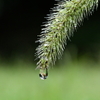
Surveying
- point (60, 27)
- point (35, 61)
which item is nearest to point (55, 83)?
point (35, 61)

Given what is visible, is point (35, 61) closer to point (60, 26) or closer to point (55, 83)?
point (55, 83)

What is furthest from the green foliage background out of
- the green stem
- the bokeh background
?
the green stem

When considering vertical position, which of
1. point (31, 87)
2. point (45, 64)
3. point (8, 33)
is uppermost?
point (45, 64)

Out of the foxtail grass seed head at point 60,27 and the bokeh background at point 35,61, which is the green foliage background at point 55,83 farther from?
the foxtail grass seed head at point 60,27

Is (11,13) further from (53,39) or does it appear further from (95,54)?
(53,39)

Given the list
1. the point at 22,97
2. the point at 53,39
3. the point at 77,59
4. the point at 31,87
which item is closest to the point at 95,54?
the point at 77,59

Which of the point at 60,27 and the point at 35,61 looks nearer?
the point at 60,27

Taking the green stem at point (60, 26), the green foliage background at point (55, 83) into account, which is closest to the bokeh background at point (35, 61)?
the green foliage background at point (55, 83)

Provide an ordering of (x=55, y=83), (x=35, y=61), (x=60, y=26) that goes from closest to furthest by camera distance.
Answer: (x=60, y=26) → (x=55, y=83) → (x=35, y=61)
